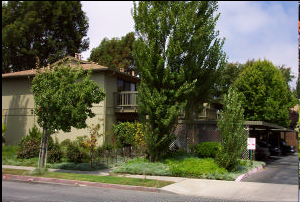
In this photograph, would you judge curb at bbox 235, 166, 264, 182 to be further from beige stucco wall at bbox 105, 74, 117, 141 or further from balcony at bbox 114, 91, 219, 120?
beige stucco wall at bbox 105, 74, 117, 141

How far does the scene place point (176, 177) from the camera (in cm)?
1379

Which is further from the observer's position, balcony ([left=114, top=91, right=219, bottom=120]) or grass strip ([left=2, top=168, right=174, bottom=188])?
balcony ([left=114, top=91, right=219, bottom=120])

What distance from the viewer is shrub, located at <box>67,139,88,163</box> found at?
17.0 m

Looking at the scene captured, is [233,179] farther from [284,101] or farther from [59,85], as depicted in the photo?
[284,101]

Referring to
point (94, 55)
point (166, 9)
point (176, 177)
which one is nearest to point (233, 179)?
point (176, 177)

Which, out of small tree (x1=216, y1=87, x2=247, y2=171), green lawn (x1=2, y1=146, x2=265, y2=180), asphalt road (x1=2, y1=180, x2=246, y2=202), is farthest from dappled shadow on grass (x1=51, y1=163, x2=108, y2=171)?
small tree (x1=216, y1=87, x2=247, y2=171)

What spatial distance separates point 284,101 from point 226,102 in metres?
16.8

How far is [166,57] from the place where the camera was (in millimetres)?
16422

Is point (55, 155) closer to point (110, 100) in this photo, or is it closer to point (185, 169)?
point (110, 100)

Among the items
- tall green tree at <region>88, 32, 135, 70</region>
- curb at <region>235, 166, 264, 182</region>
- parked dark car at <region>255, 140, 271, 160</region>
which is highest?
tall green tree at <region>88, 32, 135, 70</region>

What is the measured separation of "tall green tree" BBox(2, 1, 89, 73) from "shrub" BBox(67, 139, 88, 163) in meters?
6.65

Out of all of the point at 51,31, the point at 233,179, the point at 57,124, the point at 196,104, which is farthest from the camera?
the point at 196,104

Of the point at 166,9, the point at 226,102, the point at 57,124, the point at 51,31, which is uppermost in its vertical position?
the point at 166,9

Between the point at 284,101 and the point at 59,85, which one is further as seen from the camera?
the point at 284,101
